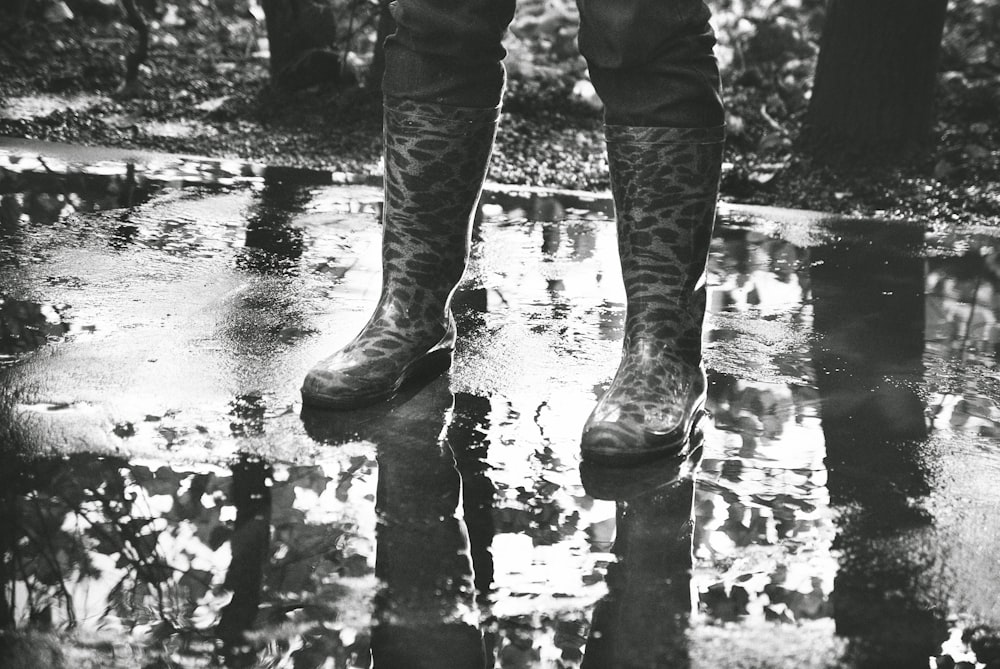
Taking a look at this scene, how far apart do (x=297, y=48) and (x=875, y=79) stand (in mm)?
2786

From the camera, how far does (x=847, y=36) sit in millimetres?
4516

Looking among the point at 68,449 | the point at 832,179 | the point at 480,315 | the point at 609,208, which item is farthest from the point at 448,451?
the point at 832,179

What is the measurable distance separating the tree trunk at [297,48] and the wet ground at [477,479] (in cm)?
273

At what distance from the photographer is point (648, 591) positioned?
4.27ft

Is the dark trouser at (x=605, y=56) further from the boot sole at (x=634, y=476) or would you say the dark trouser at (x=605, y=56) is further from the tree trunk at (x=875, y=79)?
the tree trunk at (x=875, y=79)

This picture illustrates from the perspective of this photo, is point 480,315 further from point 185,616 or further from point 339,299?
point 185,616

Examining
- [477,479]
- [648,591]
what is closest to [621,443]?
[477,479]

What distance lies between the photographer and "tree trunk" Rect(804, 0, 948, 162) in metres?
4.47

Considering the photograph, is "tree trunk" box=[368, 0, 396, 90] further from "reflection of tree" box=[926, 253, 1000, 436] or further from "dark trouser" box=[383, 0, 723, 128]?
"dark trouser" box=[383, 0, 723, 128]

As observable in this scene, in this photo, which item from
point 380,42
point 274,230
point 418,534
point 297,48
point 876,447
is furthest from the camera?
point 297,48

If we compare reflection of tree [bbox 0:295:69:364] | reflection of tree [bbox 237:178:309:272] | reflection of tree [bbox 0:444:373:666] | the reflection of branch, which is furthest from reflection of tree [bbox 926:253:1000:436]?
reflection of tree [bbox 0:295:69:364]

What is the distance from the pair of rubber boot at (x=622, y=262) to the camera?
1804mm

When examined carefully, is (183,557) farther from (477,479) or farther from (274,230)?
(274,230)

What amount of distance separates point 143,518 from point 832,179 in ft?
12.0
